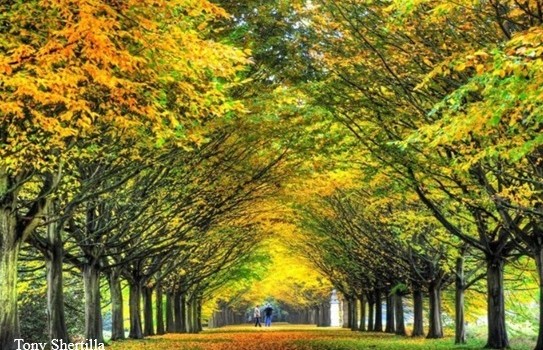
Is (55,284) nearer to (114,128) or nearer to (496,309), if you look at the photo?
(114,128)

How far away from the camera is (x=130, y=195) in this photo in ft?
62.5

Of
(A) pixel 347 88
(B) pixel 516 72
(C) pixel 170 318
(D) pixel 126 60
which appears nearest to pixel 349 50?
(A) pixel 347 88

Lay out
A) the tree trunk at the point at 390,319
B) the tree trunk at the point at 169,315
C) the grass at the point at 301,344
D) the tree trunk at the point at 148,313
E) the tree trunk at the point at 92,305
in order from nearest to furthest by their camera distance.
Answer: the grass at the point at 301,344
the tree trunk at the point at 92,305
the tree trunk at the point at 148,313
the tree trunk at the point at 390,319
the tree trunk at the point at 169,315

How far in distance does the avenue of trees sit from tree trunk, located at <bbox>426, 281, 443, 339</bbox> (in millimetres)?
73

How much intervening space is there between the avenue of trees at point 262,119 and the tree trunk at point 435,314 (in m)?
0.07

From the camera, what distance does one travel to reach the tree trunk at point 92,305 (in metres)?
20.5

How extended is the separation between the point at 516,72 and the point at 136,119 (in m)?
6.16

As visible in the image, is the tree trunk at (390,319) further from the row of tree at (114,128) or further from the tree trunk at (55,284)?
the tree trunk at (55,284)

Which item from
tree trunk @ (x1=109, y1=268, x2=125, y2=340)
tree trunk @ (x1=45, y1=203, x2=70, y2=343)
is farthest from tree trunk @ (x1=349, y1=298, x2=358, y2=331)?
tree trunk @ (x1=45, y1=203, x2=70, y2=343)

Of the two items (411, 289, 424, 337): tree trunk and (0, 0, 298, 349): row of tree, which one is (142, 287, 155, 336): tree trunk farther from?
(411, 289, 424, 337): tree trunk

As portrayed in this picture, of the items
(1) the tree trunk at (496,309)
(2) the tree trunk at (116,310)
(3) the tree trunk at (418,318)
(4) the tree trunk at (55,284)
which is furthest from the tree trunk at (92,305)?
(3) the tree trunk at (418,318)

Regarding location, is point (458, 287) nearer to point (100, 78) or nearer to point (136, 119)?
point (136, 119)

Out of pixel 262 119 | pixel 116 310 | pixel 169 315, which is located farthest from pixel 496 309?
pixel 169 315

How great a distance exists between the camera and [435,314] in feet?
89.8
